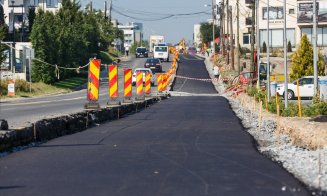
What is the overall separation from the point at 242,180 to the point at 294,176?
1.13m

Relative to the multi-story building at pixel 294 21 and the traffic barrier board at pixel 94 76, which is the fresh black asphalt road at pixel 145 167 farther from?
the multi-story building at pixel 294 21

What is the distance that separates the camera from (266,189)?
33.3ft

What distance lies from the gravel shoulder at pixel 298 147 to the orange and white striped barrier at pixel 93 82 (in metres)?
5.04

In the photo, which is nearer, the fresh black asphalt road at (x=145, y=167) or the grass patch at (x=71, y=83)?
the fresh black asphalt road at (x=145, y=167)

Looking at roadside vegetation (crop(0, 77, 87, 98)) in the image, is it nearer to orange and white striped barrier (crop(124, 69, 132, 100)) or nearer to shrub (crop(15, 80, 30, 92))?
shrub (crop(15, 80, 30, 92))

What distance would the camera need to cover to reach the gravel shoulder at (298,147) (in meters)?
11.5

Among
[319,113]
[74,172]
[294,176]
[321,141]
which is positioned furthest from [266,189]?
[319,113]

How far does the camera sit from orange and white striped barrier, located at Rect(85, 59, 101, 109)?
935 inches

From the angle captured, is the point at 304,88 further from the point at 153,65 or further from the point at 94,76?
the point at 153,65

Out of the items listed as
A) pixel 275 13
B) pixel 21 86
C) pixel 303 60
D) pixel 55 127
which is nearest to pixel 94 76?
pixel 55 127

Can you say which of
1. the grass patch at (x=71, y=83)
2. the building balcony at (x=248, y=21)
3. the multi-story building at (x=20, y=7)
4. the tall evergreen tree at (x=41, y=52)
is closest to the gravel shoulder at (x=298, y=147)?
the tall evergreen tree at (x=41, y=52)

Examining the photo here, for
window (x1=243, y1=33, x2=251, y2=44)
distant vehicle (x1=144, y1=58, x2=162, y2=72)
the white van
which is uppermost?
window (x1=243, y1=33, x2=251, y2=44)

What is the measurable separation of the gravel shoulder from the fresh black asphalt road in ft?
0.93

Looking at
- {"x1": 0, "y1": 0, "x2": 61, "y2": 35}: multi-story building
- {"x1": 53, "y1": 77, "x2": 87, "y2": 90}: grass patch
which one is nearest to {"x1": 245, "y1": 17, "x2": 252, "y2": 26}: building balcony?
{"x1": 0, "y1": 0, "x2": 61, "y2": 35}: multi-story building
